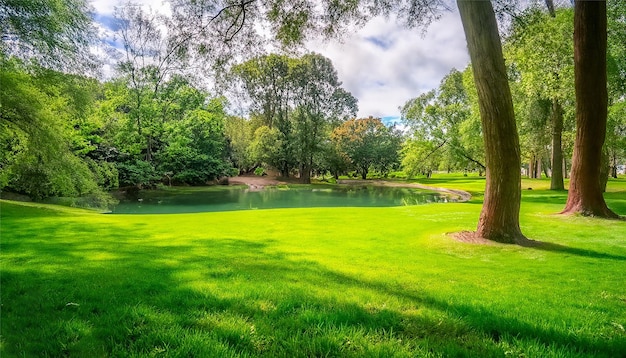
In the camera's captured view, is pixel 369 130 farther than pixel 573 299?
Yes

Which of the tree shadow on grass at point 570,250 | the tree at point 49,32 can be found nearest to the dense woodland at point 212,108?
the tree at point 49,32

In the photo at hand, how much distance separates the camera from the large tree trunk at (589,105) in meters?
8.16

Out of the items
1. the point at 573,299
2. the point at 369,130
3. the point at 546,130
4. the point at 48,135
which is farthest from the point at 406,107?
the point at 573,299

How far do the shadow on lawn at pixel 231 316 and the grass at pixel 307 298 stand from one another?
13 millimetres

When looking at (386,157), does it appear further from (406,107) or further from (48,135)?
(48,135)

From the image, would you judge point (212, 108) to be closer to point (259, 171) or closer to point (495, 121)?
point (259, 171)

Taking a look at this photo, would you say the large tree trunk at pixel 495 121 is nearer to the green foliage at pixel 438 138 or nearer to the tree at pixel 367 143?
the green foliage at pixel 438 138

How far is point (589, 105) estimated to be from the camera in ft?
29.0

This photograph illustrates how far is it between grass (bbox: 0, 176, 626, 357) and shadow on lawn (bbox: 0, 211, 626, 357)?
1 cm

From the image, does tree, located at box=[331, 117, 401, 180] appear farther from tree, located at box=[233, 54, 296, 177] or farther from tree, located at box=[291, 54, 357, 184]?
tree, located at box=[233, 54, 296, 177]

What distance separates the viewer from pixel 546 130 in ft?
67.6

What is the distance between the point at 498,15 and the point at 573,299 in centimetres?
709

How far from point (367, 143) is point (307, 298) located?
45127 millimetres

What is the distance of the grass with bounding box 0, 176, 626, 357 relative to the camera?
2.31 meters
